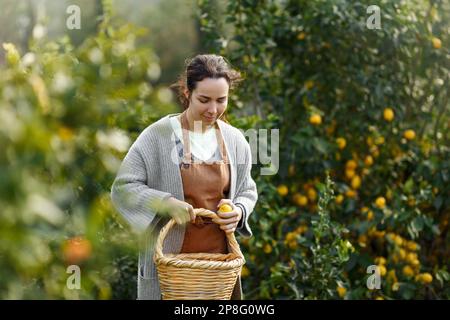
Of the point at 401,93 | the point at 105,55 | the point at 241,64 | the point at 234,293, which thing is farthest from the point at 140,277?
the point at 401,93

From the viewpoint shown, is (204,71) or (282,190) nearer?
(204,71)

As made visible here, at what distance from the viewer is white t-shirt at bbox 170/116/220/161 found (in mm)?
2484

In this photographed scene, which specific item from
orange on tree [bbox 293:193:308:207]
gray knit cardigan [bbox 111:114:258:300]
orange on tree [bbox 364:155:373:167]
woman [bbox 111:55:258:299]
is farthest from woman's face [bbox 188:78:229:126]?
orange on tree [bbox 364:155:373:167]

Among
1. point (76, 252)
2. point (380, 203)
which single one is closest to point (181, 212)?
point (76, 252)

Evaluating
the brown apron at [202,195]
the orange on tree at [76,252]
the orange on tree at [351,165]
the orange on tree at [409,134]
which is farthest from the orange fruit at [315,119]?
the orange on tree at [76,252]

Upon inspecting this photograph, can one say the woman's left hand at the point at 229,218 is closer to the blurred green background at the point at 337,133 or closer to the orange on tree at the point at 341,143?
the blurred green background at the point at 337,133

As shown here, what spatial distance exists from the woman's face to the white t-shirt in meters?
0.09

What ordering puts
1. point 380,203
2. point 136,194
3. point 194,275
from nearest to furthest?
point 194,275 < point 136,194 < point 380,203

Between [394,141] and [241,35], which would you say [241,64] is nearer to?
[241,35]

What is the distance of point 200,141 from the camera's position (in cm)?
251

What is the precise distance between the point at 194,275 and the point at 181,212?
0.17 metres

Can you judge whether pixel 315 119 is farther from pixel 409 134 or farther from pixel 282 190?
pixel 409 134

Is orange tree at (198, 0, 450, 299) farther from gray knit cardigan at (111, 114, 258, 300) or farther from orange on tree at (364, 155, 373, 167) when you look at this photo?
gray knit cardigan at (111, 114, 258, 300)

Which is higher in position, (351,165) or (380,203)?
(351,165)
